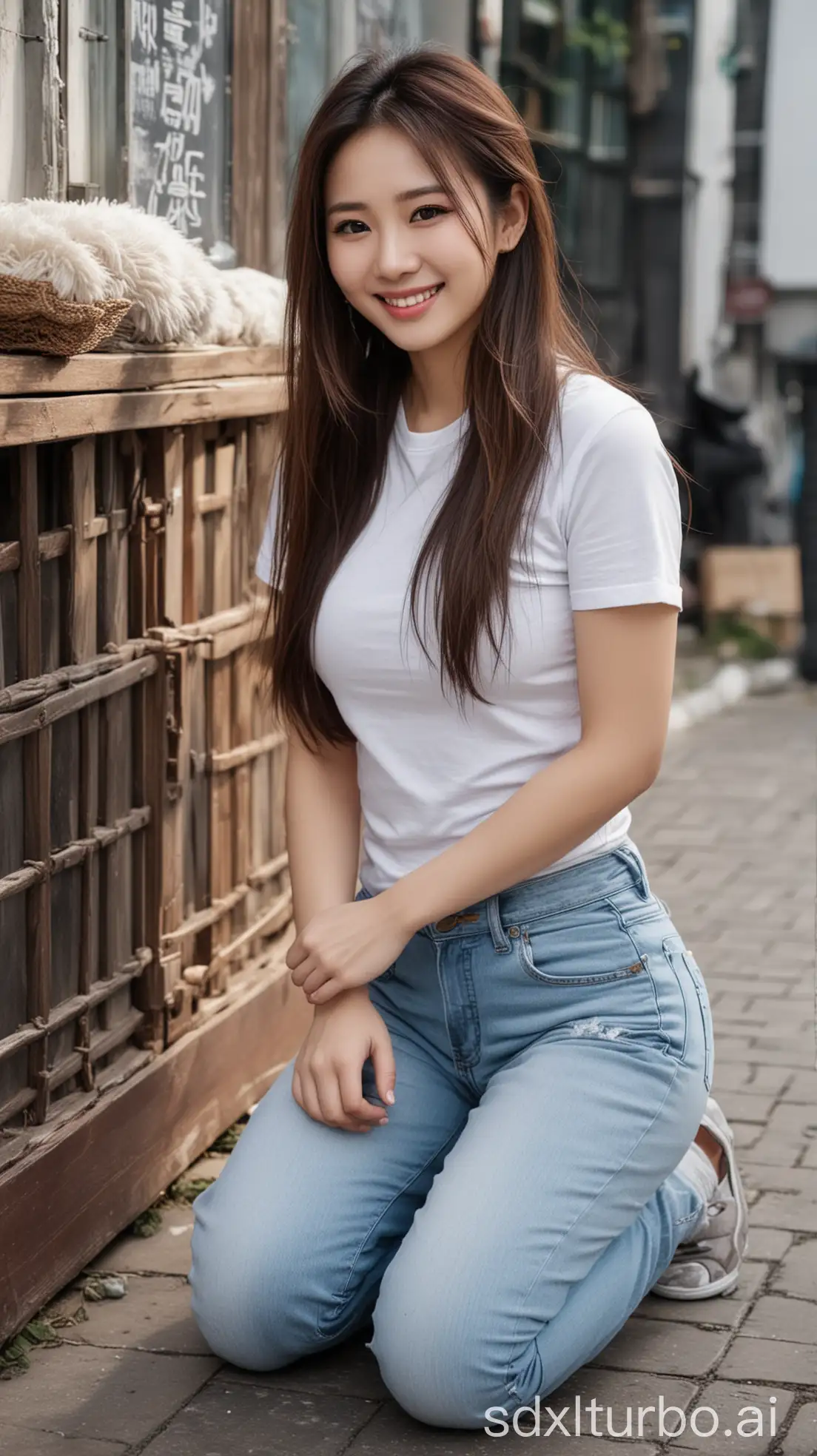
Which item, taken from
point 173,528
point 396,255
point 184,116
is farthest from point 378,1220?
point 184,116

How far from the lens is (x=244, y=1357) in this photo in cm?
265

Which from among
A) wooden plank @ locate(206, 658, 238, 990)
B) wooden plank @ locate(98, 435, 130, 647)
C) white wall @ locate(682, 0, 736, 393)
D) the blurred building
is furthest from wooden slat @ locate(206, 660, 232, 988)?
white wall @ locate(682, 0, 736, 393)

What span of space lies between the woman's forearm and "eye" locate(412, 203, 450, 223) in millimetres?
824

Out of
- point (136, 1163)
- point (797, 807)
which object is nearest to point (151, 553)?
point (136, 1163)

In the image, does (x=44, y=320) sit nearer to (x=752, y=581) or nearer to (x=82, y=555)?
(x=82, y=555)

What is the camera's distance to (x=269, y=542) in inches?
117

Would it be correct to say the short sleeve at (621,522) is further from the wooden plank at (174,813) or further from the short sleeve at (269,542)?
the wooden plank at (174,813)

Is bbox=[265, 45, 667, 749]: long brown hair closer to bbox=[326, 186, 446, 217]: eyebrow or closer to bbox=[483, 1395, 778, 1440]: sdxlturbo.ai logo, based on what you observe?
bbox=[326, 186, 446, 217]: eyebrow

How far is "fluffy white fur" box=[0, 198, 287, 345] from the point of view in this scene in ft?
8.75

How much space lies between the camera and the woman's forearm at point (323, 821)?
288 cm

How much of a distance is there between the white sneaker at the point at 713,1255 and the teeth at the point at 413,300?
50.9 inches

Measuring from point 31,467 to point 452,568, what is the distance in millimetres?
614

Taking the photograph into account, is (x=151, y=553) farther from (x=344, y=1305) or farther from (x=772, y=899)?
(x=772, y=899)

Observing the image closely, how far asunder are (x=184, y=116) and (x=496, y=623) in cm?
158
